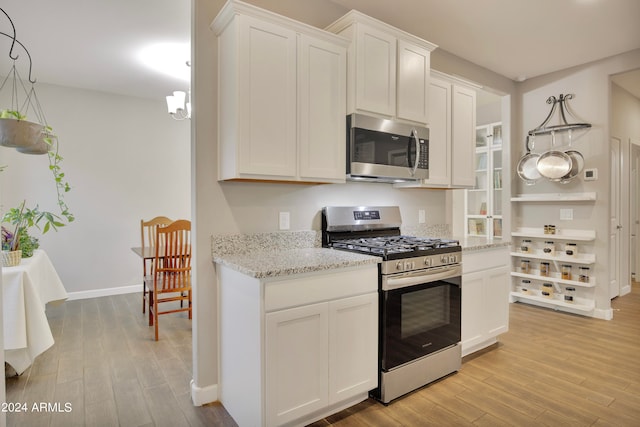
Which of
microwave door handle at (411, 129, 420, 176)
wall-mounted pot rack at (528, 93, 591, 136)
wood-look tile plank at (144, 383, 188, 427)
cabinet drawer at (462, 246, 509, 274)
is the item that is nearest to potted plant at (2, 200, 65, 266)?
wood-look tile plank at (144, 383, 188, 427)

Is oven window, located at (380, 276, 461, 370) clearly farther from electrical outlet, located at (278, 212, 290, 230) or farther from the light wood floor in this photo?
electrical outlet, located at (278, 212, 290, 230)

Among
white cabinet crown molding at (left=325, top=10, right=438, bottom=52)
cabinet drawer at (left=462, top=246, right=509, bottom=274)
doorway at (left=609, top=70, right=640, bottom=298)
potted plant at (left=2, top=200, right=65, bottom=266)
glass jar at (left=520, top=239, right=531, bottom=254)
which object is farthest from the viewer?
doorway at (left=609, top=70, right=640, bottom=298)

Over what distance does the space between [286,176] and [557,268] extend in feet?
11.9

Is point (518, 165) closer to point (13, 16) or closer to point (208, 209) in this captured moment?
point (208, 209)

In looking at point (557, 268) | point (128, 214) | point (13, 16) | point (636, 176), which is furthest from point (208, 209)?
point (636, 176)

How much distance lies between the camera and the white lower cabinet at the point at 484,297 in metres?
2.70

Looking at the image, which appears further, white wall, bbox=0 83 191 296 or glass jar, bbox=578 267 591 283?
white wall, bbox=0 83 191 296

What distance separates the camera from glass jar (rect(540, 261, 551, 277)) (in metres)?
4.10

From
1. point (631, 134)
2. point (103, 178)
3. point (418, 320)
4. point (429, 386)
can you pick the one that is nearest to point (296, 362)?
point (418, 320)

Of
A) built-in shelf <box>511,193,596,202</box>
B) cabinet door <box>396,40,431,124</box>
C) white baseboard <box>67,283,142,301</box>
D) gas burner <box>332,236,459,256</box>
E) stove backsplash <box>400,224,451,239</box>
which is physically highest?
cabinet door <box>396,40,431,124</box>

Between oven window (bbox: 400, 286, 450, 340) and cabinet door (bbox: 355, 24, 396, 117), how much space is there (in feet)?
4.19

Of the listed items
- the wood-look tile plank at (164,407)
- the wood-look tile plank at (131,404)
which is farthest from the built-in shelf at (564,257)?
the wood-look tile plank at (131,404)

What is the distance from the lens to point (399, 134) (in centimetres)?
258

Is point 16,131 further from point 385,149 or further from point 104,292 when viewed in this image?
point 104,292
